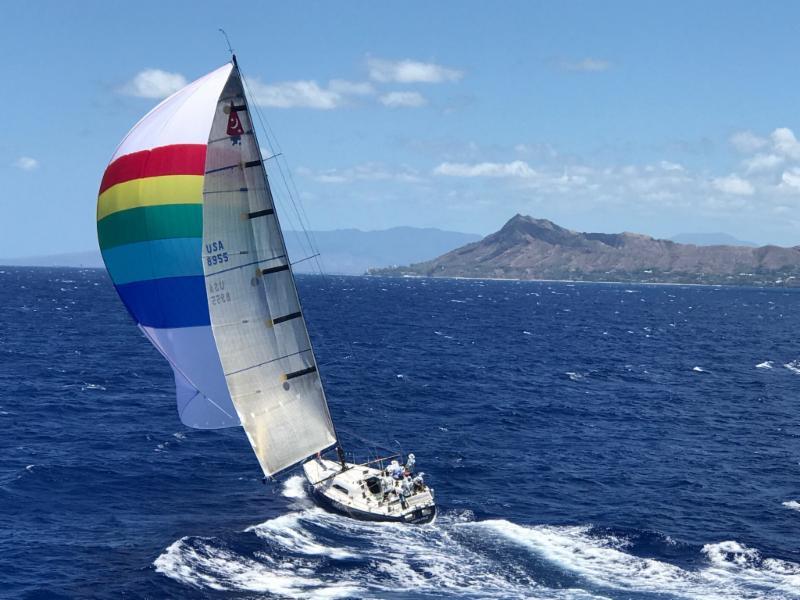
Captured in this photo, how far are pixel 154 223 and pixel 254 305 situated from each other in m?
5.63

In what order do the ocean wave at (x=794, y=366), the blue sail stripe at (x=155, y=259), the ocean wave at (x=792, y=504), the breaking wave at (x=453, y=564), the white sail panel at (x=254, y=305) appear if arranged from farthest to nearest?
the ocean wave at (x=794, y=366), the ocean wave at (x=792, y=504), the white sail panel at (x=254, y=305), the blue sail stripe at (x=155, y=259), the breaking wave at (x=453, y=564)

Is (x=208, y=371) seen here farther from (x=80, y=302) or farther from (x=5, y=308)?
(x=80, y=302)

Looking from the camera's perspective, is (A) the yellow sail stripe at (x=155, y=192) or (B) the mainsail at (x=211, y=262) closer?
(A) the yellow sail stripe at (x=155, y=192)

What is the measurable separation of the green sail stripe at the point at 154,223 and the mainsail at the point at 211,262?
4 centimetres

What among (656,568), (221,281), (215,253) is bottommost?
(656,568)

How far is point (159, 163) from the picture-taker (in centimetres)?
3328

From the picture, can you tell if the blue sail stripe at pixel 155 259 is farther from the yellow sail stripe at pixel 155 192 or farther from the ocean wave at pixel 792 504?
the ocean wave at pixel 792 504

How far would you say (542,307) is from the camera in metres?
186

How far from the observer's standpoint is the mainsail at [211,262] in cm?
3359

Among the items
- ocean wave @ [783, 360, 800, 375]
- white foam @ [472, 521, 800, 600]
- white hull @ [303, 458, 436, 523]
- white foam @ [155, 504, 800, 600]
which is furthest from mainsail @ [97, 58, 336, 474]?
ocean wave @ [783, 360, 800, 375]

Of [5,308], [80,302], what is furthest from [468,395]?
[80,302]

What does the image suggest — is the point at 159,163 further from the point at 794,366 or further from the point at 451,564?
the point at 794,366

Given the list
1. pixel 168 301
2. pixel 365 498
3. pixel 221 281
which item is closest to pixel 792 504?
pixel 365 498

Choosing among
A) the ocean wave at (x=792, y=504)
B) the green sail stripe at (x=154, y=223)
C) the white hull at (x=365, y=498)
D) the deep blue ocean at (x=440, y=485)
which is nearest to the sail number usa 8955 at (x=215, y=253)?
the green sail stripe at (x=154, y=223)
